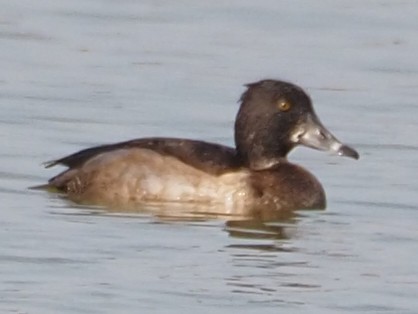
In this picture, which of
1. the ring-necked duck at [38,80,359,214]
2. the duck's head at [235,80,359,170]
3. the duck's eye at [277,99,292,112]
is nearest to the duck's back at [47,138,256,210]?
the ring-necked duck at [38,80,359,214]

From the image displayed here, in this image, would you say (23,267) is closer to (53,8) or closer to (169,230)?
(169,230)

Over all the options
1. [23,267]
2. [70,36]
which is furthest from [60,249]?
[70,36]

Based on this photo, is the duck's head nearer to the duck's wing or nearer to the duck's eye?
the duck's eye

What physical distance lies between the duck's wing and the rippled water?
38 centimetres

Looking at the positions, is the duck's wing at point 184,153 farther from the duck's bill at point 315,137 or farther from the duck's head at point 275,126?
the duck's bill at point 315,137

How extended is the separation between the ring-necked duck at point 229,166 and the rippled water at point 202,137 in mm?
307

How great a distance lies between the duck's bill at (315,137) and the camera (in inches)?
571

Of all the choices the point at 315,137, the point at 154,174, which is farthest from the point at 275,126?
the point at 154,174

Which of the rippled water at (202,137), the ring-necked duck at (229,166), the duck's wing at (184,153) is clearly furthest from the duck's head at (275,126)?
the rippled water at (202,137)

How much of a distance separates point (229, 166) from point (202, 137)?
176cm

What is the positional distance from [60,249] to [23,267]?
0.55 m

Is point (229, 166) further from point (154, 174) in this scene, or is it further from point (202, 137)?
point (202, 137)

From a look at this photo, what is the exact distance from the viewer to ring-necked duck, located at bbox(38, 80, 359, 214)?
1409cm

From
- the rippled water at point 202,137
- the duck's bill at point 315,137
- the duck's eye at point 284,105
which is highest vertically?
the duck's eye at point 284,105
